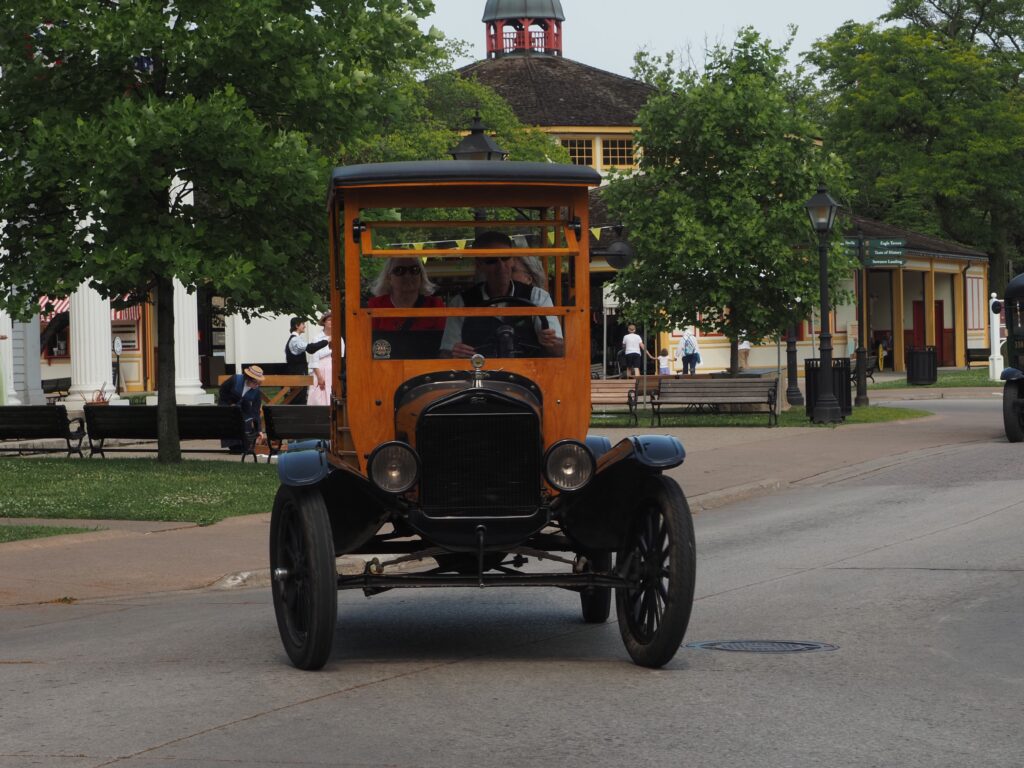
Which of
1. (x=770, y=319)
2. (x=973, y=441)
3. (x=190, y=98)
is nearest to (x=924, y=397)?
(x=770, y=319)

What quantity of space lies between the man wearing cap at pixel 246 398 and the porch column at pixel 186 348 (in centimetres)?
1539

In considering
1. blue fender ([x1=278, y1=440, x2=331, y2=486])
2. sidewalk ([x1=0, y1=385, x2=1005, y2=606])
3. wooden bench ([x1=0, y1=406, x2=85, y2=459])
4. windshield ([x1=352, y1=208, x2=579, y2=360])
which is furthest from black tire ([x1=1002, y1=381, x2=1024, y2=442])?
blue fender ([x1=278, y1=440, x2=331, y2=486])

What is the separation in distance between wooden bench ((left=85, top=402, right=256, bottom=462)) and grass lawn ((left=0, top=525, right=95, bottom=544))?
7.46 meters

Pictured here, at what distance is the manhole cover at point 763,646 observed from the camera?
9.00 meters

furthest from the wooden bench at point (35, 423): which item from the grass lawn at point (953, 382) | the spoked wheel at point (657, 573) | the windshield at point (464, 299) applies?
the grass lawn at point (953, 382)

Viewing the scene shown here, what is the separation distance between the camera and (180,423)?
22562 millimetres

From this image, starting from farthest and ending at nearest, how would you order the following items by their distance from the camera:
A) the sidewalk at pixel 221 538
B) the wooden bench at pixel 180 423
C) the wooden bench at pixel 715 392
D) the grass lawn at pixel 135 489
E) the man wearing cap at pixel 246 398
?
the wooden bench at pixel 715 392
the man wearing cap at pixel 246 398
the wooden bench at pixel 180 423
the grass lawn at pixel 135 489
the sidewalk at pixel 221 538

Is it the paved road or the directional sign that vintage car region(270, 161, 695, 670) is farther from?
the directional sign

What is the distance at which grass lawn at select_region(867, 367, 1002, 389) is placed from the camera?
4762 centimetres

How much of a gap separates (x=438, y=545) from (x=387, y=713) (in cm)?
149

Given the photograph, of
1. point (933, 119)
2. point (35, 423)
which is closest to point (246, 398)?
point (35, 423)

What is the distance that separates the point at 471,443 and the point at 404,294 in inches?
43.7

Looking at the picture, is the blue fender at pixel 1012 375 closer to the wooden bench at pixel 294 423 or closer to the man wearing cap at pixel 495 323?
the wooden bench at pixel 294 423

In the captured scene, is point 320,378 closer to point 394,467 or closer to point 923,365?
point 394,467
